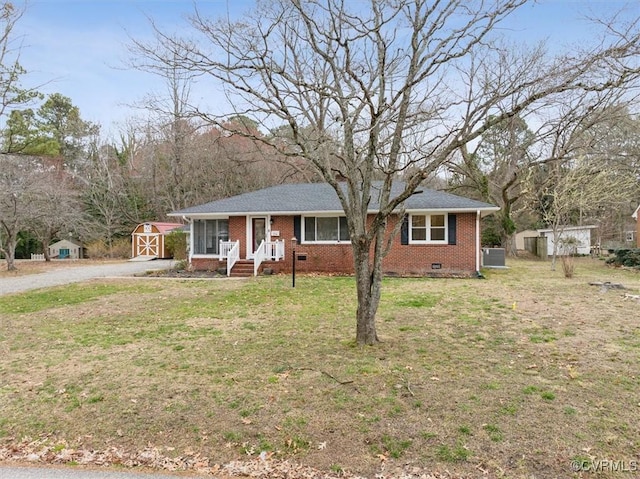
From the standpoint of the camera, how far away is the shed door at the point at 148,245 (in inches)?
1044

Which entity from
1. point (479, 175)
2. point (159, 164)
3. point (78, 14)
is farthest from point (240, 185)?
point (78, 14)

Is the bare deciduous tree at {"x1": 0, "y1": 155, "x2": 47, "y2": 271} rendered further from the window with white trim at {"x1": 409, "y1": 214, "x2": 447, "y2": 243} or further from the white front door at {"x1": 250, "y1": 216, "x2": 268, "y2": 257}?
the window with white trim at {"x1": 409, "y1": 214, "x2": 447, "y2": 243}

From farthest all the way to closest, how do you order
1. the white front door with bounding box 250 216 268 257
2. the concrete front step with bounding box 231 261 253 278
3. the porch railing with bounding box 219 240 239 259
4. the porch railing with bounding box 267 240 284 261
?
1. the white front door with bounding box 250 216 268 257
2. the porch railing with bounding box 219 240 239 259
3. the porch railing with bounding box 267 240 284 261
4. the concrete front step with bounding box 231 261 253 278

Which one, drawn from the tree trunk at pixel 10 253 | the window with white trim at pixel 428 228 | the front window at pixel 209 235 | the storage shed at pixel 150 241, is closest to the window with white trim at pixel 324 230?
the window with white trim at pixel 428 228

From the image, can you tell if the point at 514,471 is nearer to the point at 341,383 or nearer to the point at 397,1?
the point at 341,383

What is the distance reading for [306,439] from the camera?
3416 millimetres

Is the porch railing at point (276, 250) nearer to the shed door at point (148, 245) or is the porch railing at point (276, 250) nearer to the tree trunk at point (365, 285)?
the tree trunk at point (365, 285)

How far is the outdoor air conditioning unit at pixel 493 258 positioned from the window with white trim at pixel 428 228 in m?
4.78

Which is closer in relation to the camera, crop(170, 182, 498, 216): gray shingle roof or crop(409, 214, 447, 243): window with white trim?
crop(170, 182, 498, 216): gray shingle roof

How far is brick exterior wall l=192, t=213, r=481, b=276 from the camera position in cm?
1508

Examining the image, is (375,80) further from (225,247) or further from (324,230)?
(225,247)

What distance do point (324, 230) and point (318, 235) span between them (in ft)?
0.97

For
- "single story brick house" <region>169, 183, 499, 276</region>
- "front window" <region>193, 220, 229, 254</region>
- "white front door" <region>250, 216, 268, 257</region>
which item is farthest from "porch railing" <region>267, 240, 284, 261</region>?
"front window" <region>193, 220, 229, 254</region>

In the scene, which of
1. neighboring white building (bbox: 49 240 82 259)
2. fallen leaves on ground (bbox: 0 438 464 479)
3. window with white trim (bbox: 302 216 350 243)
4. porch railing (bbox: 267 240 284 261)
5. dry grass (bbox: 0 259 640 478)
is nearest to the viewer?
fallen leaves on ground (bbox: 0 438 464 479)
